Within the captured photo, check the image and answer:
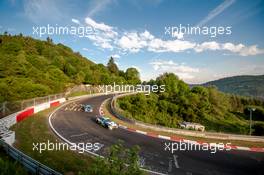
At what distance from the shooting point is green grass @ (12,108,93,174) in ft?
38.3

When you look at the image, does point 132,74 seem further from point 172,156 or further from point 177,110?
point 172,156

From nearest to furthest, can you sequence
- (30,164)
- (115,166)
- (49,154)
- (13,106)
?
(115,166), (30,164), (49,154), (13,106)

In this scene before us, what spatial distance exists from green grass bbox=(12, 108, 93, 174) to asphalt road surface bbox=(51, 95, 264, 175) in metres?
1.50

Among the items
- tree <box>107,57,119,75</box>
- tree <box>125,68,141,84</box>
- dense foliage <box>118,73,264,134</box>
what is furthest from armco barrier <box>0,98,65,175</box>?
tree <box>107,57,119,75</box>

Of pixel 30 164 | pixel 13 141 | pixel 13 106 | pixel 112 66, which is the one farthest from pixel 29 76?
pixel 112 66

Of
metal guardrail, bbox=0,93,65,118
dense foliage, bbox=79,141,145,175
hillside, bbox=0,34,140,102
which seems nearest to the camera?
dense foliage, bbox=79,141,145,175

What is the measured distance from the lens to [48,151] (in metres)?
13.8

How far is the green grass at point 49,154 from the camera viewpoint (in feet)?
38.3

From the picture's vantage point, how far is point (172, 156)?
1430 cm

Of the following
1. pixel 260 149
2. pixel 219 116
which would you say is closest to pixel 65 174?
pixel 260 149

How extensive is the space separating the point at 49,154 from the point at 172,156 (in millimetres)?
8606

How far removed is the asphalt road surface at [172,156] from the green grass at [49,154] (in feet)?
4.92

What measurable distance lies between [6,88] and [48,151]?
95.0 ft

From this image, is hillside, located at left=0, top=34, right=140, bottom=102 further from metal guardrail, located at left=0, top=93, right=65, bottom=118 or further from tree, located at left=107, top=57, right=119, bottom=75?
tree, located at left=107, top=57, right=119, bottom=75
